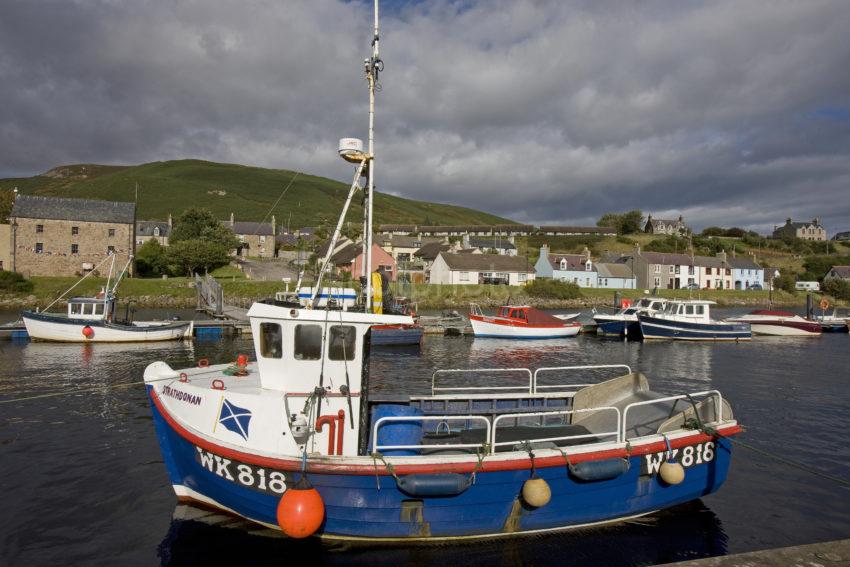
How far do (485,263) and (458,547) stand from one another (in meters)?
78.8

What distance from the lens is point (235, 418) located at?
915cm

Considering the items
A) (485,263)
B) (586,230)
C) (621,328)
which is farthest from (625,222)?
(621,328)

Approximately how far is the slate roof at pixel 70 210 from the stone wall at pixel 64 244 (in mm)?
671

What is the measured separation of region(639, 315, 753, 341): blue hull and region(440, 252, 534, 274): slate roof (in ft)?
139

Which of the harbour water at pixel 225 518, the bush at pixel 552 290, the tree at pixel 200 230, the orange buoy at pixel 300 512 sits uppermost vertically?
the tree at pixel 200 230

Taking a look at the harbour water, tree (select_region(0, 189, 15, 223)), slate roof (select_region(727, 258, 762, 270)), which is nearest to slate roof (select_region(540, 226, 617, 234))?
slate roof (select_region(727, 258, 762, 270))

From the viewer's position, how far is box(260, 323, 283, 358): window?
31.8 ft

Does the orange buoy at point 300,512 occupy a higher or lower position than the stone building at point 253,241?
lower

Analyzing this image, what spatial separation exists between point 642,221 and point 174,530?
7201 inches

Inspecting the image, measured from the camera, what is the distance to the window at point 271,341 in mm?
9688

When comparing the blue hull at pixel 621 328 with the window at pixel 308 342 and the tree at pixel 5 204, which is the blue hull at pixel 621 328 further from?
the tree at pixel 5 204

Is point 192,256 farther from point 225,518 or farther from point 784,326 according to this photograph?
point 784,326

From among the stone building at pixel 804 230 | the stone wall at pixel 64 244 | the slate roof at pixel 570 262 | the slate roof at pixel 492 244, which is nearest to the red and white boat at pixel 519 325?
the stone wall at pixel 64 244

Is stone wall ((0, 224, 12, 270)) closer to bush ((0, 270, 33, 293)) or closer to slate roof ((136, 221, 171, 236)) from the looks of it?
bush ((0, 270, 33, 293))
